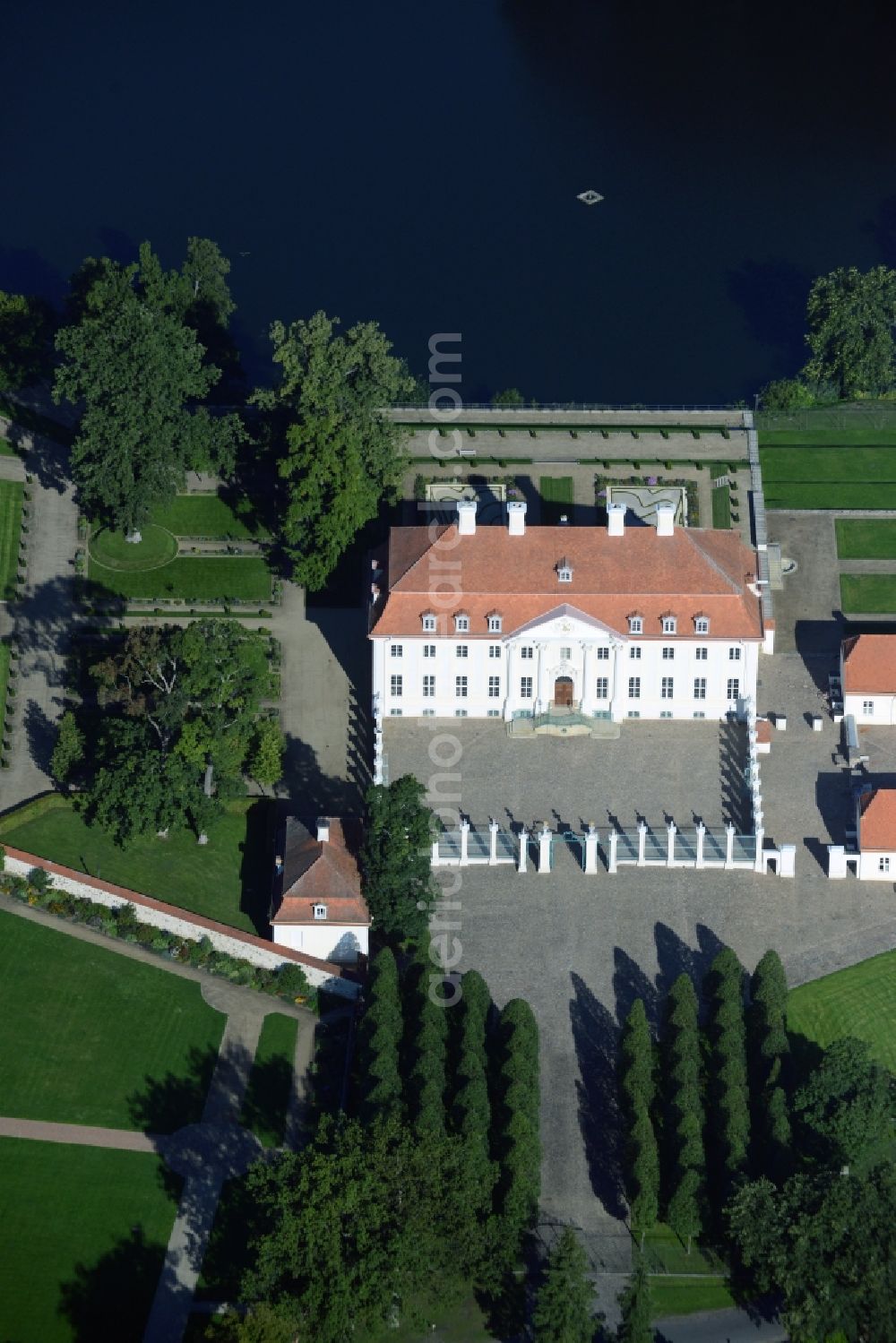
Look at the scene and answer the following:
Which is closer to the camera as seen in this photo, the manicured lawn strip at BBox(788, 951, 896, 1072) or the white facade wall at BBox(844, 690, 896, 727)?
the manicured lawn strip at BBox(788, 951, 896, 1072)

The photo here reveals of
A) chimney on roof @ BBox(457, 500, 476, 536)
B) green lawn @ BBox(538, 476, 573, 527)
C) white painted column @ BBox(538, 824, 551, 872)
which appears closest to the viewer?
white painted column @ BBox(538, 824, 551, 872)

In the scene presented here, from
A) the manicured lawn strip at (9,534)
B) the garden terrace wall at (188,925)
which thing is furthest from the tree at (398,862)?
the manicured lawn strip at (9,534)

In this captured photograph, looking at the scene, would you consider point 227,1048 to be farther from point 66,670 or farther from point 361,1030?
point 66,670

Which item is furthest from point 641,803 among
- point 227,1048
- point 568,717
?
point 227,1048

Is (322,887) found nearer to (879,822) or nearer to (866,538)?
(879,822)

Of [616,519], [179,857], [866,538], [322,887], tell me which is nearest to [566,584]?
[616,519]

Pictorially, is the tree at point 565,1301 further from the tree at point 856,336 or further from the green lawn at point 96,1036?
the tree at point 856,336

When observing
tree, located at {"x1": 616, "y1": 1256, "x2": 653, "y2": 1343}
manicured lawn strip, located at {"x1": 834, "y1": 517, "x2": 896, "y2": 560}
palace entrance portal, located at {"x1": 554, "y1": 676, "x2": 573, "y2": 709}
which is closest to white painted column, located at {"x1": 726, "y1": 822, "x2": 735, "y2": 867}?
palace entrance portal, located at {"x1": 554, "y1": 676, "x2": 573, "y2": 709}

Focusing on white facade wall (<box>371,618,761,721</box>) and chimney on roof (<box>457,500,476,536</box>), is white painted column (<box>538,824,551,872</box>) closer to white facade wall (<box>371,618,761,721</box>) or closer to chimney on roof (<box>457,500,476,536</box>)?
white facade wall (<box>371,618,761,721</box>)
